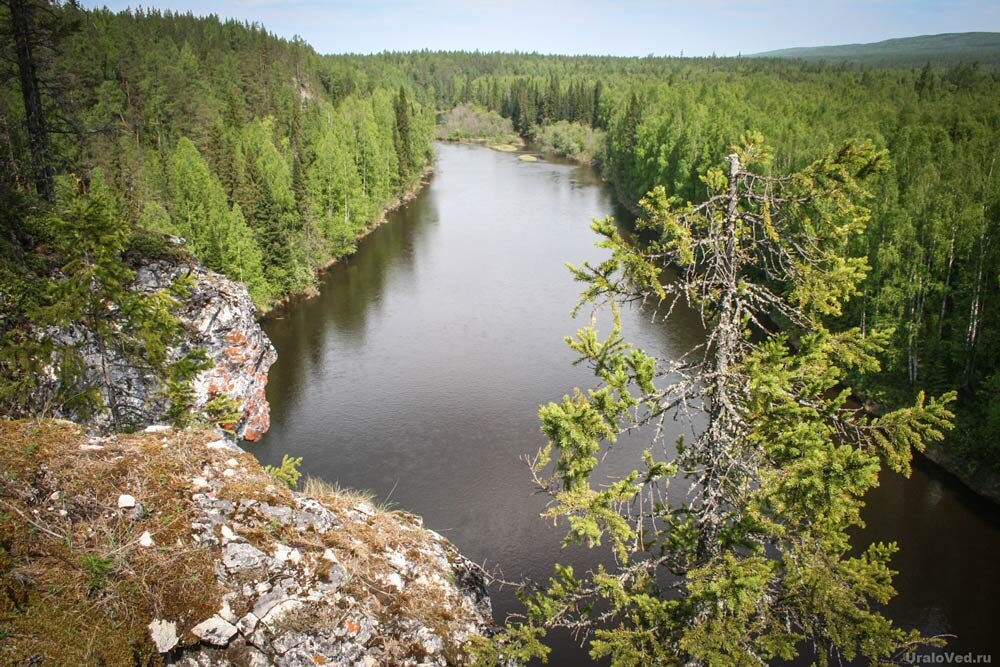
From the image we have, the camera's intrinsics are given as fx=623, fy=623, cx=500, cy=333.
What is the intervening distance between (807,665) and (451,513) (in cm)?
1190

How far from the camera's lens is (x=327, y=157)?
169 ft

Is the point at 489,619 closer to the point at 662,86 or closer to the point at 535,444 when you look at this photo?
the point at 535,444

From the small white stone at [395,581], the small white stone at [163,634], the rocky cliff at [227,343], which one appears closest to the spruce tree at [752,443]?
the small white stone at [395,581]

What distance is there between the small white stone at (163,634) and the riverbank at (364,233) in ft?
110

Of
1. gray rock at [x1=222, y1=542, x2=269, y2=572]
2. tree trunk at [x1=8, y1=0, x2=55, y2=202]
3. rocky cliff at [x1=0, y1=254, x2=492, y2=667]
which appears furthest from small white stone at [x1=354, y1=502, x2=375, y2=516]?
tree trunk at [x1=8, y1=0, x2=55, y2=202]

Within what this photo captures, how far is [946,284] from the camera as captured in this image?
27.4 m

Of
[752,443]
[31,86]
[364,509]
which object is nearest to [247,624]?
[364,509]

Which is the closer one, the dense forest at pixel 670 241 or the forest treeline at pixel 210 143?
the dense forest at pixel 670 241

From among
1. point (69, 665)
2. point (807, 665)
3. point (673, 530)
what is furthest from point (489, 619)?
point (807, 665)

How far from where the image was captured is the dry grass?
20.5ft

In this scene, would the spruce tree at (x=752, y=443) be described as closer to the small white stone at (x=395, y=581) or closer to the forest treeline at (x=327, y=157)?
the forest treeline at (x=327, y=157)

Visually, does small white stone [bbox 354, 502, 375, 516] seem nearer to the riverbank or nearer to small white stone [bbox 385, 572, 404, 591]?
small white stone [bbox 385, 572, 404, 591]

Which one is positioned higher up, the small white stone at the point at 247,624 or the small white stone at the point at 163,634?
the small white stone at the point at 163,634

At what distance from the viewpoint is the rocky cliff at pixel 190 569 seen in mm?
6512
